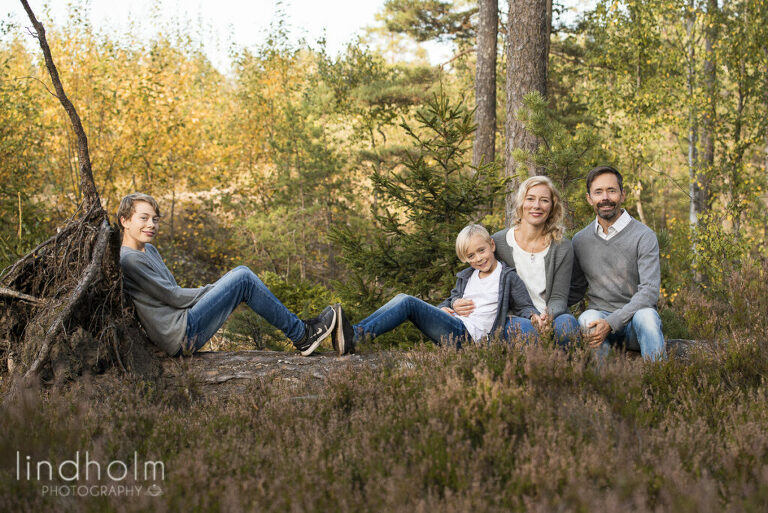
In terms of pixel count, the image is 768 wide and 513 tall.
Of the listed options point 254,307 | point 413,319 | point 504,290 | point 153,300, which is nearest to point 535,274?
point 504,290

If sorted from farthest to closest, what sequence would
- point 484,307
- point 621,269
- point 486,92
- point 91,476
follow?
point 486,92 < point 484,307 < point 621,269 < point 91,476

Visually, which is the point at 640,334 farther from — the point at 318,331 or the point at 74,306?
the point at 74,306

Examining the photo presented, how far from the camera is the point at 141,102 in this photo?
13195mm

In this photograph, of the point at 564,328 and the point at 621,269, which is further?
the point at 621,269

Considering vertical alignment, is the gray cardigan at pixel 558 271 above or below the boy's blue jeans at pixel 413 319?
above

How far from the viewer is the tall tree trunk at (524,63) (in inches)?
294

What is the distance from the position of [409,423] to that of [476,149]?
843cm

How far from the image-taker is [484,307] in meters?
4.48

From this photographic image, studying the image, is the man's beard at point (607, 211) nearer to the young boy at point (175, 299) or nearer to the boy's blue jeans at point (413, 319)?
the boy's blue jeans at point (413, 319)

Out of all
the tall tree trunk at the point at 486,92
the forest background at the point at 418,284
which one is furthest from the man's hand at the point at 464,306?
the tall tree trunk at the point at 486,92

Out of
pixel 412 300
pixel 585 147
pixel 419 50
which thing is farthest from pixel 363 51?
pixel 419 50

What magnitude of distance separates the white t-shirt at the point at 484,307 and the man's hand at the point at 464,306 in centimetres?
3

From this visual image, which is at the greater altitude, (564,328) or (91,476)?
(564,328)

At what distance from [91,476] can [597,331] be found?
3134mm
